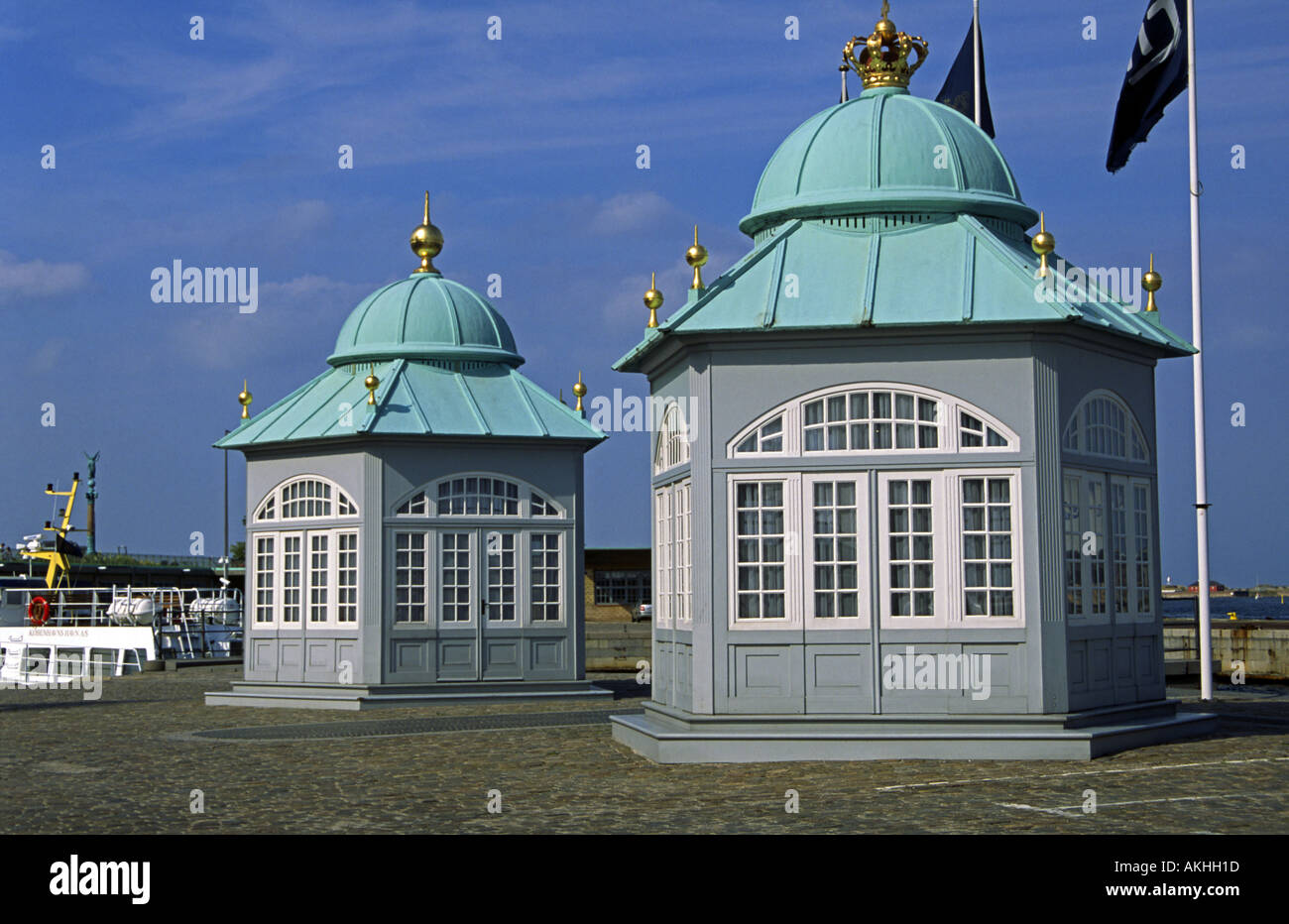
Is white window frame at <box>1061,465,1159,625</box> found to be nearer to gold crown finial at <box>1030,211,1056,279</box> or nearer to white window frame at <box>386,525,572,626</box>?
gold crown finial at <box>1030,211,1056,279</box>

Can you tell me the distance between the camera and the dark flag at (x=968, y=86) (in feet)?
84.4

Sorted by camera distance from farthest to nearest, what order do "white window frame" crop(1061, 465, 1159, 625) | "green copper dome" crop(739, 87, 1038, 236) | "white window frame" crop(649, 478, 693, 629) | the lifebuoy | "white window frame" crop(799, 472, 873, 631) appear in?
the lifebuoy, "green copper dome" crop(739, 87, 1038, 236), "white window frame" crop(649, 478, 693, 629), "white window frame" crop(1061, 465, 1159, 625), "white window frame" crop(799, 472, 873, 631)

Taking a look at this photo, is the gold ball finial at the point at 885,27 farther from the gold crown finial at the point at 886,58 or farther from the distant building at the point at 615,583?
the distant building at the point at 615,583

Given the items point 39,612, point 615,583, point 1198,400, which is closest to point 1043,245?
point 1198,400

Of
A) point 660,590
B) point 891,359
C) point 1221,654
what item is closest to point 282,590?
point 660,590

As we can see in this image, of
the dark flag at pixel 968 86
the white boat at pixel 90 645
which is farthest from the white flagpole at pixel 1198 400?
the white boat at pixel 90 645

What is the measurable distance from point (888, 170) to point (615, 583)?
857 inches

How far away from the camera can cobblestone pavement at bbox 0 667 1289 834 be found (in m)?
11.4

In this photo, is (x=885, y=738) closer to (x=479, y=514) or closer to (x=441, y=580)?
(x=441, y=580)

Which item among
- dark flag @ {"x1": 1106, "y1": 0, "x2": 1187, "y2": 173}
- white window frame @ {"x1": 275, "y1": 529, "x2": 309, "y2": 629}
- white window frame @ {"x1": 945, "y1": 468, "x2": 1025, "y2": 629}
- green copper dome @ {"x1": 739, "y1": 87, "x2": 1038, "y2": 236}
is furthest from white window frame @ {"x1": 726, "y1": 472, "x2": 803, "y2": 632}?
dark flag @ {"x1": 1106, "y1": 0, "x2": 1187, "y2": 173}

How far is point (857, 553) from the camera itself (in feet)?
52.1

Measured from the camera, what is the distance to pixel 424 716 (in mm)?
21750

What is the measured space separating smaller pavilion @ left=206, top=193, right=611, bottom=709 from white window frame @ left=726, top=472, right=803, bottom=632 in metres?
8.84

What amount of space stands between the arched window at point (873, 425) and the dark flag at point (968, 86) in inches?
424
